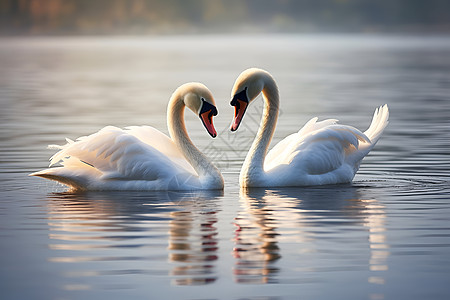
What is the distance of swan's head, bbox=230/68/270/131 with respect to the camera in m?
13.1

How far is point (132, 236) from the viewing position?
10086 millimetres

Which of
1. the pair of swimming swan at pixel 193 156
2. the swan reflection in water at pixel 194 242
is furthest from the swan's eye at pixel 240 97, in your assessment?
the swan reflection in water at pixel 194 242

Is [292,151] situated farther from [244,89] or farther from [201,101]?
[201,101]

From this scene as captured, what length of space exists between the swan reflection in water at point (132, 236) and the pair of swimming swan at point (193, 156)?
0.22 meters

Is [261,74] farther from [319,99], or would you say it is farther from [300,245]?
[319,99]

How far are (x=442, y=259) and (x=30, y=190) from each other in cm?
581

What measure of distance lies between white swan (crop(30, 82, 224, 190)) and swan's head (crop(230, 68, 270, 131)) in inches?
11.9

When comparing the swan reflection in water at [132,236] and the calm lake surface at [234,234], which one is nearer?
the calm lake surface at [234,234]

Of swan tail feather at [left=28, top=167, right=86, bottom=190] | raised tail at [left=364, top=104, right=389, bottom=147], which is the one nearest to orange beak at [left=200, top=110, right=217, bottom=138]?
swan tail feather at [left=28, top=167, right=86, bottom=190]

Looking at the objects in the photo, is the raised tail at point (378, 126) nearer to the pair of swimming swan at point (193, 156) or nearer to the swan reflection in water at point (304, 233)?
the pair of swimming swan at point (193, 156)

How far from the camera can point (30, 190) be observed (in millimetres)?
13078

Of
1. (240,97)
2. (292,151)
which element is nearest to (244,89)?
(240,97)

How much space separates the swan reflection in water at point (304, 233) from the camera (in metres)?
8.72

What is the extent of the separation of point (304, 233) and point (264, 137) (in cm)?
348
